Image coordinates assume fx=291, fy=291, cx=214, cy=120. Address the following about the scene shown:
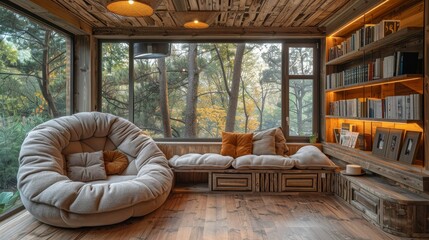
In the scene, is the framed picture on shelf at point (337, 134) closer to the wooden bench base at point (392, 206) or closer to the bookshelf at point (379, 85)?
the bookshelf at point (379, 85)

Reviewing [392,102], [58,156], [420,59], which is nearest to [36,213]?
[58,156]

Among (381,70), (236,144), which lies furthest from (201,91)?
(381,70)

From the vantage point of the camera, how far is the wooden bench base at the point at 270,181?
13.2 ft

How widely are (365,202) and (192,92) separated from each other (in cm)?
312

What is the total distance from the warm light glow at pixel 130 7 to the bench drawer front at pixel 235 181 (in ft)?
7.78

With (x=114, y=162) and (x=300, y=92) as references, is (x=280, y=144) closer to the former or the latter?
(x=300, y=92)

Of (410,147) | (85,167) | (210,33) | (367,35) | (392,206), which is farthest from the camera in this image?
(210,33)

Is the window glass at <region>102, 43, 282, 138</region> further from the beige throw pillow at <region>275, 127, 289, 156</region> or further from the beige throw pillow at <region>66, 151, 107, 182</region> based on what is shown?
the beige throw pillow at <region>66, 151, 107, 182</region>

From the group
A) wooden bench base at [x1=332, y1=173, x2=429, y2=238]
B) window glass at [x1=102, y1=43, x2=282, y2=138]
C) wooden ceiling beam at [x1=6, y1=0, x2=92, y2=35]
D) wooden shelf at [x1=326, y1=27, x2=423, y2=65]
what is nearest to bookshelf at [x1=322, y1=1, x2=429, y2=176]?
wooden shelf at [x1=326, y1=27, x2=423, y2=65]

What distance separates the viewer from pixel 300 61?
4.84 m

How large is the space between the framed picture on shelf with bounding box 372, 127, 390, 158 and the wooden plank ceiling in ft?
5.36

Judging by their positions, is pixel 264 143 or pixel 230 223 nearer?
pixel 230 223

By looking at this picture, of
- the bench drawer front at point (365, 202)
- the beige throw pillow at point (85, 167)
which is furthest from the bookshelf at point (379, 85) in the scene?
the beige throw pillow at point (85, 167)

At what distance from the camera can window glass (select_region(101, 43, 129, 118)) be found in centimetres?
498
